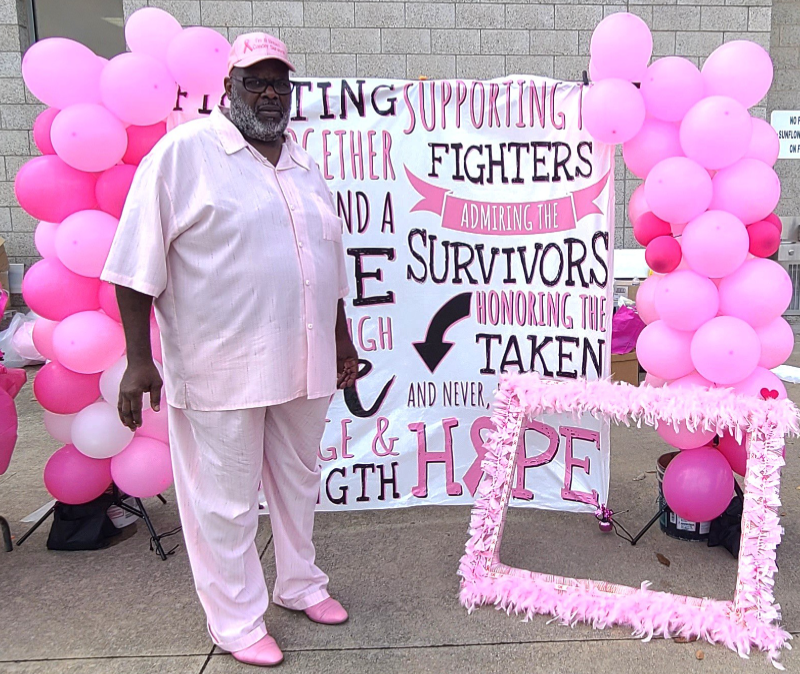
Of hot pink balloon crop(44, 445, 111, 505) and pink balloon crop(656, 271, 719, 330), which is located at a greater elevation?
pink balloon crop(656, 271, 719, 330)

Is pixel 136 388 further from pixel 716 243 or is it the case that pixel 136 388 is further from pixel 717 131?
pixel 717 131

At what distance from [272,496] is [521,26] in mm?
5720

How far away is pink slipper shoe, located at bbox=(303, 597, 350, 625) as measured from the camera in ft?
8.74

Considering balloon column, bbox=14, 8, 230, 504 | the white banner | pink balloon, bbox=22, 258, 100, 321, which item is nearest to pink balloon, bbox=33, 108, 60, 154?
balloon column, bbox=14, 8, 230, 504

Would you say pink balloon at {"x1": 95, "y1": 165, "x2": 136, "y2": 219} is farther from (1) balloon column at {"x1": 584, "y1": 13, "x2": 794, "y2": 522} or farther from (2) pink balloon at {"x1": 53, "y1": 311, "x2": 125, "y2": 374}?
(1) balloon column at {"x1": 584, "y1": 13, "x2": 794, "y2": 522}

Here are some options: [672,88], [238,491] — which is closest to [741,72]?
[672,88]

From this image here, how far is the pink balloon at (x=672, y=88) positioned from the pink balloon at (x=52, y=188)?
7.82 ft

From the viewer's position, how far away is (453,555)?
3211 mm

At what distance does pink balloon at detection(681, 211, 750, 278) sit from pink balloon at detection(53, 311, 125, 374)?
2.42 metres

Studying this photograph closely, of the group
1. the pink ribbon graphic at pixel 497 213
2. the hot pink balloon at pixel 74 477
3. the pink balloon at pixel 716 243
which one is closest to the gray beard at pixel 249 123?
the pink ribbon graphic at pixel 497 213

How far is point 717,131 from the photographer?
9.13 ft

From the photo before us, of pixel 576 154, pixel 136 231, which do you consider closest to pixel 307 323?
pixel 136 231

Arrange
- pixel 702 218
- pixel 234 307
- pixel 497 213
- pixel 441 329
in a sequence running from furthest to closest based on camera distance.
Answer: pixel 441 329 < pixel 497 213 < pixel 702 218 < pixel 234 307

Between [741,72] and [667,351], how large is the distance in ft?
3.74
